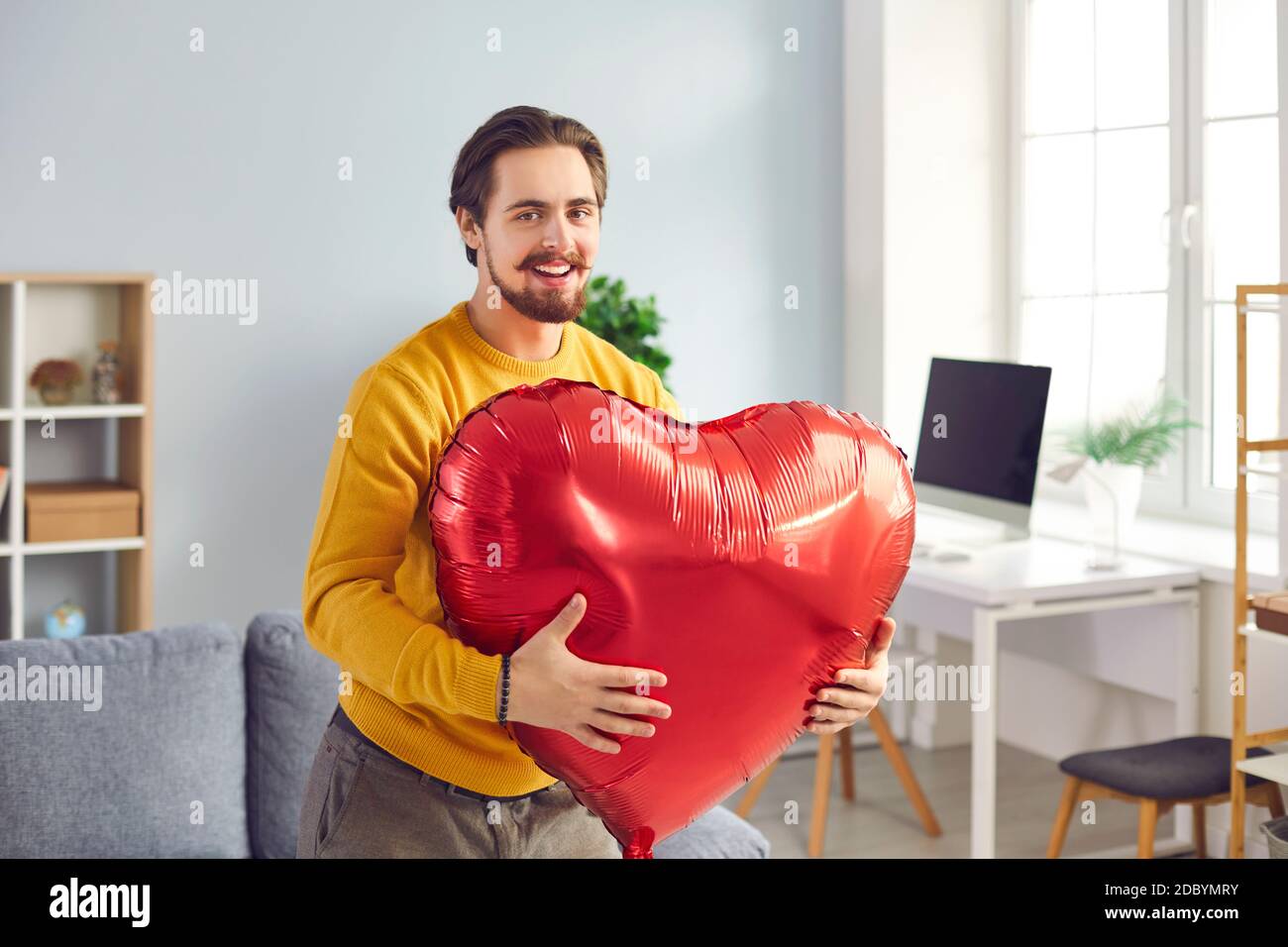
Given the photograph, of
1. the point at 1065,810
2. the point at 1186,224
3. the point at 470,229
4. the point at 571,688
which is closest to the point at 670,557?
the point at 571,688

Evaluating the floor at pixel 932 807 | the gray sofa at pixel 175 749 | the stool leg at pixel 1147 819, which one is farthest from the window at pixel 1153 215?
the gray sofa at pixel 175 749

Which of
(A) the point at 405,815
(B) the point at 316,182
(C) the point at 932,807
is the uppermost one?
(B) the point at 316,182

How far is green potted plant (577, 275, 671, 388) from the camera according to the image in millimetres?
3602

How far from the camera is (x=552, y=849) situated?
1303mm

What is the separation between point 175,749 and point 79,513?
4.49ft

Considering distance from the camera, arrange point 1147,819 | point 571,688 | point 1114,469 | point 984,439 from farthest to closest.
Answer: point 984,439 → point 1114,469 → point 1147,819 → point 571,688

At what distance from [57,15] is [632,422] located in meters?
2.83

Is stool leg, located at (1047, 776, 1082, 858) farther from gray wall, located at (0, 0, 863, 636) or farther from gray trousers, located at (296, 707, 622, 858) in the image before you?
gray trousers, located at (296, 707, 622, 858)

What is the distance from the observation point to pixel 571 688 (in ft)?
3.38

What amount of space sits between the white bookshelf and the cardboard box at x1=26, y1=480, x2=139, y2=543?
0.02 metres

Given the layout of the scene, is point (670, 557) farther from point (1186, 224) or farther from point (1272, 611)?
point (1186, 224)

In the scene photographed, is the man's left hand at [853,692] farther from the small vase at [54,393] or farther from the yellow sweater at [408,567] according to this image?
the small vase at [54,393]

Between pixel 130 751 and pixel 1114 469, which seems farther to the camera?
pixel 1114 469
